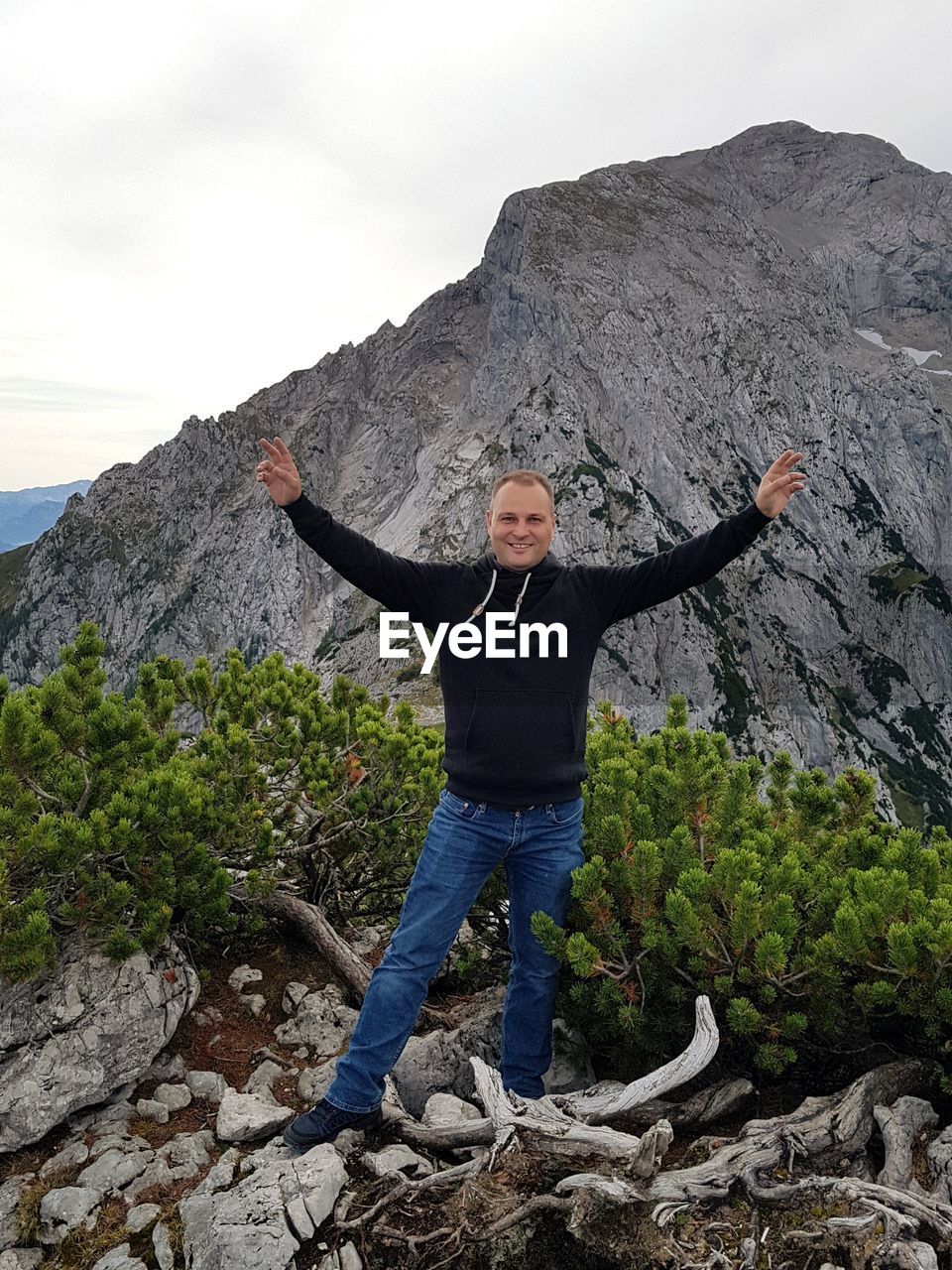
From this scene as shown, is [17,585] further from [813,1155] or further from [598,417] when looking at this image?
[813,1155]

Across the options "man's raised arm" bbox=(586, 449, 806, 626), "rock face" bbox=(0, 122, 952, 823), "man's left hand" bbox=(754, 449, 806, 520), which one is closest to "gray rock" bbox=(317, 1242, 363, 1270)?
"man's raised arm" bbox=(586, 449, 806, 626)

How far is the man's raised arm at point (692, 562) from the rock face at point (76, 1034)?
14.2 ft

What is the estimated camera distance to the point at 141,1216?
4309 millimetres

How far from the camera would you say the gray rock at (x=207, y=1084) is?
5.54 m

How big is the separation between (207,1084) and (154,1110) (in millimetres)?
388

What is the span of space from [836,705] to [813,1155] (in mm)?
123586

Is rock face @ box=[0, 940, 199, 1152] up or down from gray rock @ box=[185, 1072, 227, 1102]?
up

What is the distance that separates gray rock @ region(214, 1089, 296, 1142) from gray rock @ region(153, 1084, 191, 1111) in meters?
0.36

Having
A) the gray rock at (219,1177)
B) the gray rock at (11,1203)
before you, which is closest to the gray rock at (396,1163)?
the gray rock at (219,1177)

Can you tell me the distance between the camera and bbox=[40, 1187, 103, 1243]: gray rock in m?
4.34

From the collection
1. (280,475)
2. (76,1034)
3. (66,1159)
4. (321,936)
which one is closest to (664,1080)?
(66,1159)

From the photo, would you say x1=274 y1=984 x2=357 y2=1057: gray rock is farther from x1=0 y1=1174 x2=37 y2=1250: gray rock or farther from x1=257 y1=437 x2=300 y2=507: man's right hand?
x1=257 y1=437 x2=300 y2=507: man's right hand

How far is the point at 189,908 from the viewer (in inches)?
251

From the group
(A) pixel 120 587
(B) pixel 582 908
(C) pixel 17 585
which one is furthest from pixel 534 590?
(C) pixel 17 585
